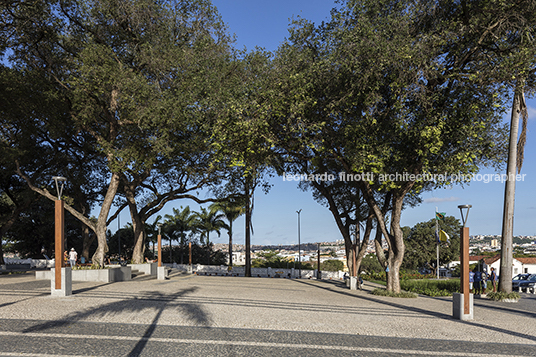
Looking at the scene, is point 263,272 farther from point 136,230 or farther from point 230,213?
point 136,230

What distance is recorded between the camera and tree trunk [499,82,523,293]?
16469 mm

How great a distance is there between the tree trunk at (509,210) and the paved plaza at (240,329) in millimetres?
3820

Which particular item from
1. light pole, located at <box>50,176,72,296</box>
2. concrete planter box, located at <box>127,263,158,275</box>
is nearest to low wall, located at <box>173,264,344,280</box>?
concrete planter box, located at <box>127,263,158,275</box>

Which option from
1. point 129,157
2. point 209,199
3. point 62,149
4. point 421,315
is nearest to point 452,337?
point 421,315

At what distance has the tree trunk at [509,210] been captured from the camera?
16.5 meters

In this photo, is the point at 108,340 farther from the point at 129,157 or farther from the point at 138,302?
the point at 129,157

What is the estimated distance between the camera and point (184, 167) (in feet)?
76.6

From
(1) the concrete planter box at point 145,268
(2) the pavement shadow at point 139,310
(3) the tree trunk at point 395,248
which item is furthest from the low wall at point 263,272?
(2) the pavement shadow at point 139,310

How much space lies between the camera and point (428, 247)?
193ft

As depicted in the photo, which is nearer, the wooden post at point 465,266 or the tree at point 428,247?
the wooden post at point 465,266

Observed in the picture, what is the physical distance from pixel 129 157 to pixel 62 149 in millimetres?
11730

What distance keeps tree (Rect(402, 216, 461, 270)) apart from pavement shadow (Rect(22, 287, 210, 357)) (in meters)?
50.7

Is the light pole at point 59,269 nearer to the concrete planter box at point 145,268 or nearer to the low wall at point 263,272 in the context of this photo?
the concrete planter box at point 145,268

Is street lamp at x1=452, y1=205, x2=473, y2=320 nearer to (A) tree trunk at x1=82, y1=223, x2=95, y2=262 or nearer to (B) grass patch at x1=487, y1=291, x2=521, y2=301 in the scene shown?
(B) grass patch at x1=487, y1=291, x2=521, y2=301
